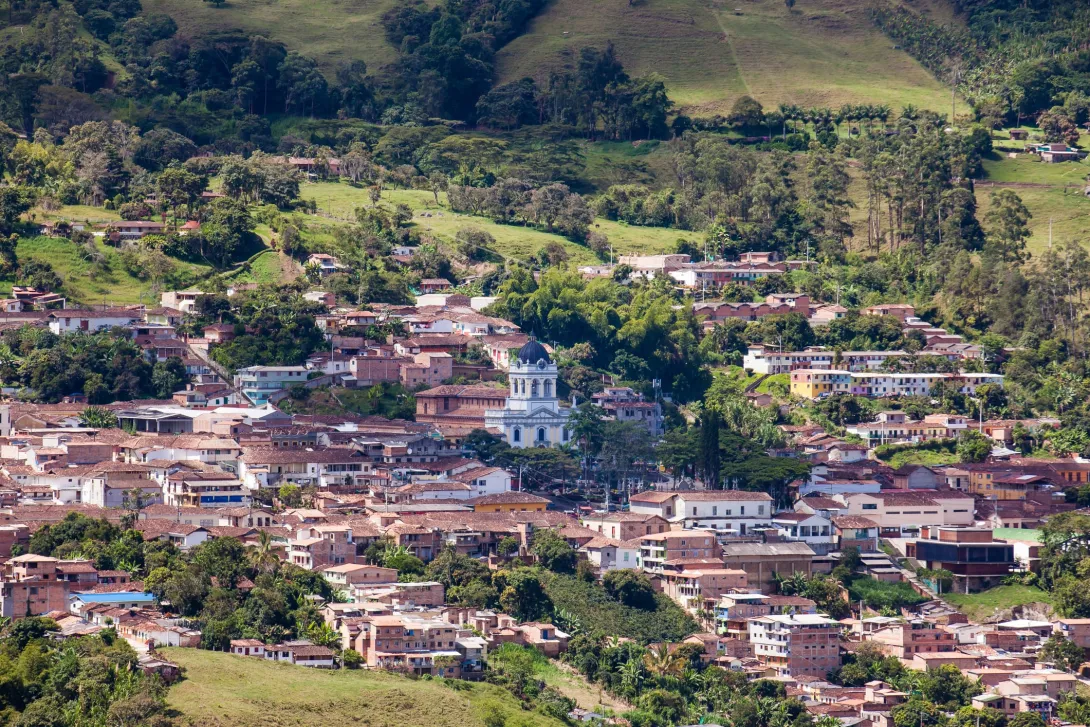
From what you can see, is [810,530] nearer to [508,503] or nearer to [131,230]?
[508,503]

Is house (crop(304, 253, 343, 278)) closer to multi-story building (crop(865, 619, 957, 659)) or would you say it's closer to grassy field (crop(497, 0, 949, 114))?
multi-story building (crop(865, 619, 957, 659))

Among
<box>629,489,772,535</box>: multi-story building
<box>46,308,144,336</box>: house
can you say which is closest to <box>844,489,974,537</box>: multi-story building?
<box>629,489,772,535</box>: multi-story building

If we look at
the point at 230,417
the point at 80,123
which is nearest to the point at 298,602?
the point at 230,417

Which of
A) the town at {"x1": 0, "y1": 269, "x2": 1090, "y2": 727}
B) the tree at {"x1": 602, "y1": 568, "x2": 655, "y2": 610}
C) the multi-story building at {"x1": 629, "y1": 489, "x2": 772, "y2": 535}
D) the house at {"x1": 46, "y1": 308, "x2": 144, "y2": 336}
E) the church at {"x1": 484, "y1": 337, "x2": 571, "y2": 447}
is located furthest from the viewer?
the house at {"x1": 46, "y1": 308, "x2": 144, "y2": 336}

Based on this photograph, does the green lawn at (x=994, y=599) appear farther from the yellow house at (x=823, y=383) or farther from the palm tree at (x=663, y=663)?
the yellow house at (x=823, y=383)

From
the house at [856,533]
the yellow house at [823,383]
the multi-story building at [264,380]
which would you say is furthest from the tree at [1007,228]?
the multi-story building at [264,380]

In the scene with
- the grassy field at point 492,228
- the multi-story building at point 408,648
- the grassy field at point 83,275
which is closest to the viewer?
the multi-story building at point 408,648

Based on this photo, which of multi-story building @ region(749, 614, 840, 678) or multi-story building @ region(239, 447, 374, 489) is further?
multi-story building @ region(239, 447, 374, 489)

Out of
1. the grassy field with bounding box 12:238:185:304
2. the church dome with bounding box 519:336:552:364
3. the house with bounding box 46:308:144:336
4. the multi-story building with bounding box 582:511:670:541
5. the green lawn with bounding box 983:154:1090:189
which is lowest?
the multi-story building with bounding box 582:511:670:541
